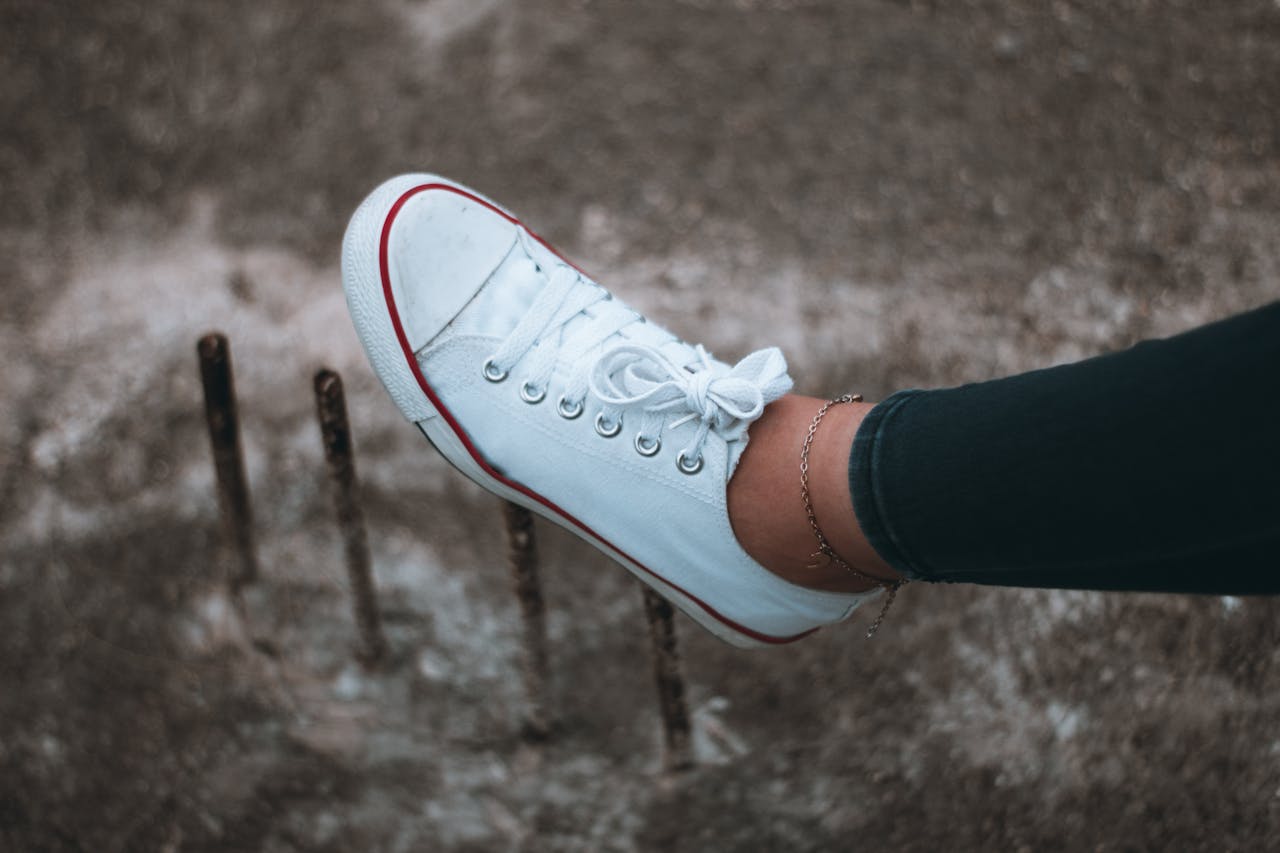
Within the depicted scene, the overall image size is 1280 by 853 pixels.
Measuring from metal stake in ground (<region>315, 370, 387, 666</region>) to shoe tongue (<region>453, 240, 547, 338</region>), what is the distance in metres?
0.16

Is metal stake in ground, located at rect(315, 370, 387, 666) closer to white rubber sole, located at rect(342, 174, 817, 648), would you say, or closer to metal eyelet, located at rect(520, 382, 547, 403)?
white rubber sole, located at rect(342, 174, 817, 648)

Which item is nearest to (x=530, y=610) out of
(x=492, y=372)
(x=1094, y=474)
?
(x=492, y=372)

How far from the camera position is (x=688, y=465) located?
0.97 metres

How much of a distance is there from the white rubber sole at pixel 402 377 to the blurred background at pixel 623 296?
290mm

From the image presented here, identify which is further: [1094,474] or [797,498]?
[797,498]

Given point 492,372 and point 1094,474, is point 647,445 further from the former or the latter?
point 1094,474

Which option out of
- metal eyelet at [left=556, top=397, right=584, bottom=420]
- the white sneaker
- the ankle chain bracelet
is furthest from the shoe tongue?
the ankle chain bracelet

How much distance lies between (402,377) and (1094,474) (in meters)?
0.65

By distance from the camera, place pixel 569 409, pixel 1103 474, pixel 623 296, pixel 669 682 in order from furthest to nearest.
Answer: pixel 623 296 < pixel 669 682 < pixel 569 409 < pixel 1103 474

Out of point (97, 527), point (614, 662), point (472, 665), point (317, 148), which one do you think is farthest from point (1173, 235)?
point (97, 527)

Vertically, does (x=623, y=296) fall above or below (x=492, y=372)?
below

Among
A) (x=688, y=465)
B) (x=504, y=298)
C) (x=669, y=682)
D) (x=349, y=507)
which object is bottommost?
(x=669, y=682)

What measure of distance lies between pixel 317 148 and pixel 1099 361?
5.13ft

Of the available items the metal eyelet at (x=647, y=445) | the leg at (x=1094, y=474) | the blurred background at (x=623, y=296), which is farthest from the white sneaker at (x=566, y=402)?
the blurred background at (x=623, y=296)
